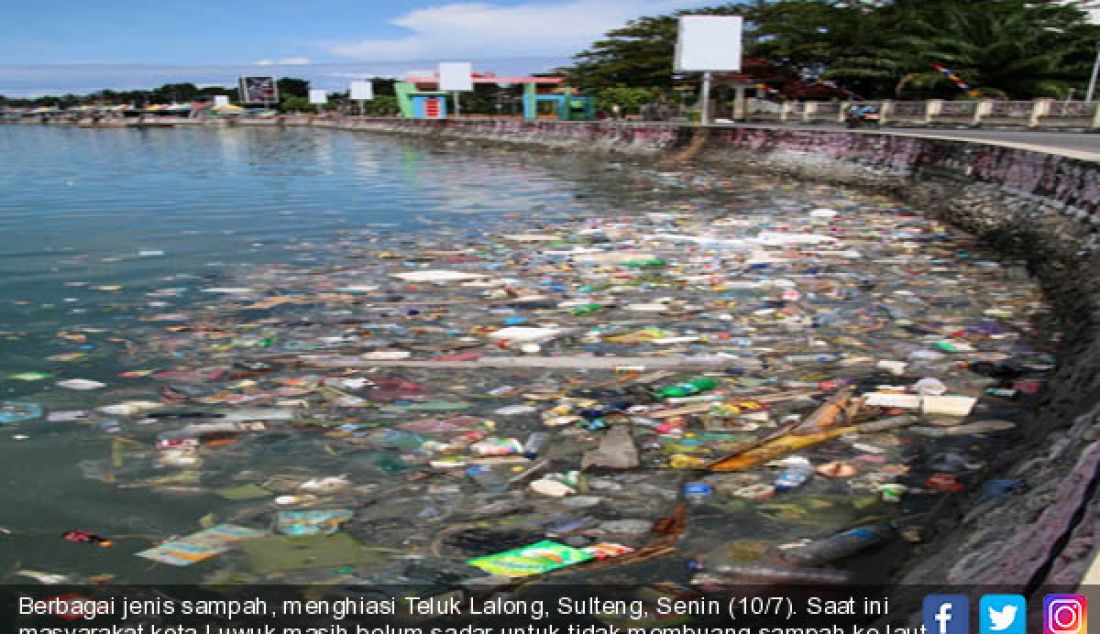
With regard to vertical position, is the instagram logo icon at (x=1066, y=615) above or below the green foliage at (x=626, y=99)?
below

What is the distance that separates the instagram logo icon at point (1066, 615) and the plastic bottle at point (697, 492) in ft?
3.69

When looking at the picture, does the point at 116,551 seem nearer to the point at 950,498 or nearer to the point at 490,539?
the point at 490,539

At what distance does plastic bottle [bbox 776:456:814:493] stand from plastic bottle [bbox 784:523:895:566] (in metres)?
0.28

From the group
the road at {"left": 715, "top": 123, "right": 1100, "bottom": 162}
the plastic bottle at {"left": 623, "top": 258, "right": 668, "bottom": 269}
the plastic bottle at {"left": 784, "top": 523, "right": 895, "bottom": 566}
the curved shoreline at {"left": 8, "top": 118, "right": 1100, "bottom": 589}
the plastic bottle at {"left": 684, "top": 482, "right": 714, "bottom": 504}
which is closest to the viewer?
A: the curved shoreline at {"left": 8, "top": 118, "right": 1100, "bottom": 589}

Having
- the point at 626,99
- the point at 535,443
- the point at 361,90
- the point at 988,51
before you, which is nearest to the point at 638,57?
the point at 626,99

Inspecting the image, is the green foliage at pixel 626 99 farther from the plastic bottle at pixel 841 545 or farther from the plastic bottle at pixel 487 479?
the plastic bottle at pixel 841 545

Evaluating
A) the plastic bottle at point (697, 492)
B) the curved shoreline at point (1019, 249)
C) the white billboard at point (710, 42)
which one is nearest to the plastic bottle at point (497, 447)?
the plastic bottle at point (697, 492)

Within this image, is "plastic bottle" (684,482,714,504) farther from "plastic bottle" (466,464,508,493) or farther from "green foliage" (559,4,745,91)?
"green foliage" (559,4,745,91)

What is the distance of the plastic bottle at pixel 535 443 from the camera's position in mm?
2611

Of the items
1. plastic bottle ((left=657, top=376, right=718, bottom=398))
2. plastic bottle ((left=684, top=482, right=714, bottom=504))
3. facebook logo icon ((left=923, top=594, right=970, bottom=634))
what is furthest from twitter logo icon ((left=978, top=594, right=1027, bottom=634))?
plastic bottle ((left=657, top=376, right=718, bottom=398))

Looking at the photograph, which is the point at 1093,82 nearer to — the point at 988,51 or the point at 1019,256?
the point at 988,51

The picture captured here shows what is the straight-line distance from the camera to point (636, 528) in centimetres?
212

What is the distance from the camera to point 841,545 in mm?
2020

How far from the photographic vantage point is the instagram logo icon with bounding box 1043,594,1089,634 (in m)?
1.16
